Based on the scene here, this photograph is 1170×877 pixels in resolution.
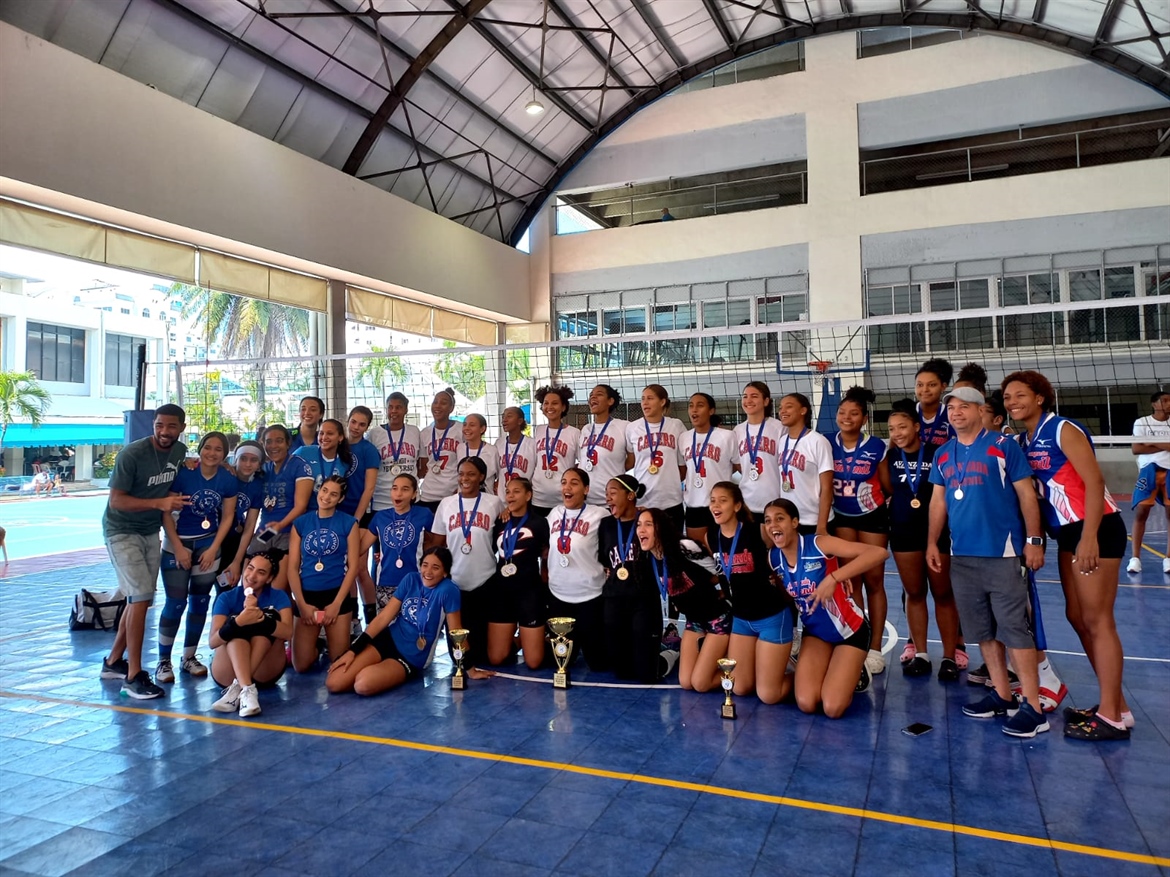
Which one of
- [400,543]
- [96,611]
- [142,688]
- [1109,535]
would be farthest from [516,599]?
[96,611]

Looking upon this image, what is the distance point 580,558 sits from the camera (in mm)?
4691

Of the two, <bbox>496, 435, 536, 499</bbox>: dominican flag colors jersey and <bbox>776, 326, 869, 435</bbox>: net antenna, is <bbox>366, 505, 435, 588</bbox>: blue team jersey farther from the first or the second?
<bbox>776, 326, 869, 435</bbox>: net antenna

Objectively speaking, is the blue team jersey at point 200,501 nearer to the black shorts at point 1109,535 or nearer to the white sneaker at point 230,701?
the white sneaker at point 230,701

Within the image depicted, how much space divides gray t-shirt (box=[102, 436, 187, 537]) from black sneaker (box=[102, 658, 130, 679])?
865 millimetres

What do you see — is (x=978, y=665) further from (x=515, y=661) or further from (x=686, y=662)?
(x=515, y=661)

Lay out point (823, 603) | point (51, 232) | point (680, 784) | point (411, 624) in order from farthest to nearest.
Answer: point (51, 232)
point (411, 624)
point (823, 603)
point (680, 784)

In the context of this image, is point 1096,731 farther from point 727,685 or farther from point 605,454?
point 605,454

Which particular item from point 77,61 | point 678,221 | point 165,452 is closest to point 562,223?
point 678,221

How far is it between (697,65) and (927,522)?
12.5 metres

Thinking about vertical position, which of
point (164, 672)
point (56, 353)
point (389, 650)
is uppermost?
point (56, 353)

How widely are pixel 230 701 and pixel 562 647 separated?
1805 mm

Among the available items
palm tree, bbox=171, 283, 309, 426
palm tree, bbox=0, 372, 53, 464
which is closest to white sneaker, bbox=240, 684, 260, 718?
palm tree, bbox=171, 283, 309, 426

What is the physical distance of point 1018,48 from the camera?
12.4 meters

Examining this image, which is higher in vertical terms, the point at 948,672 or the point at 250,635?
the point at 250,635
